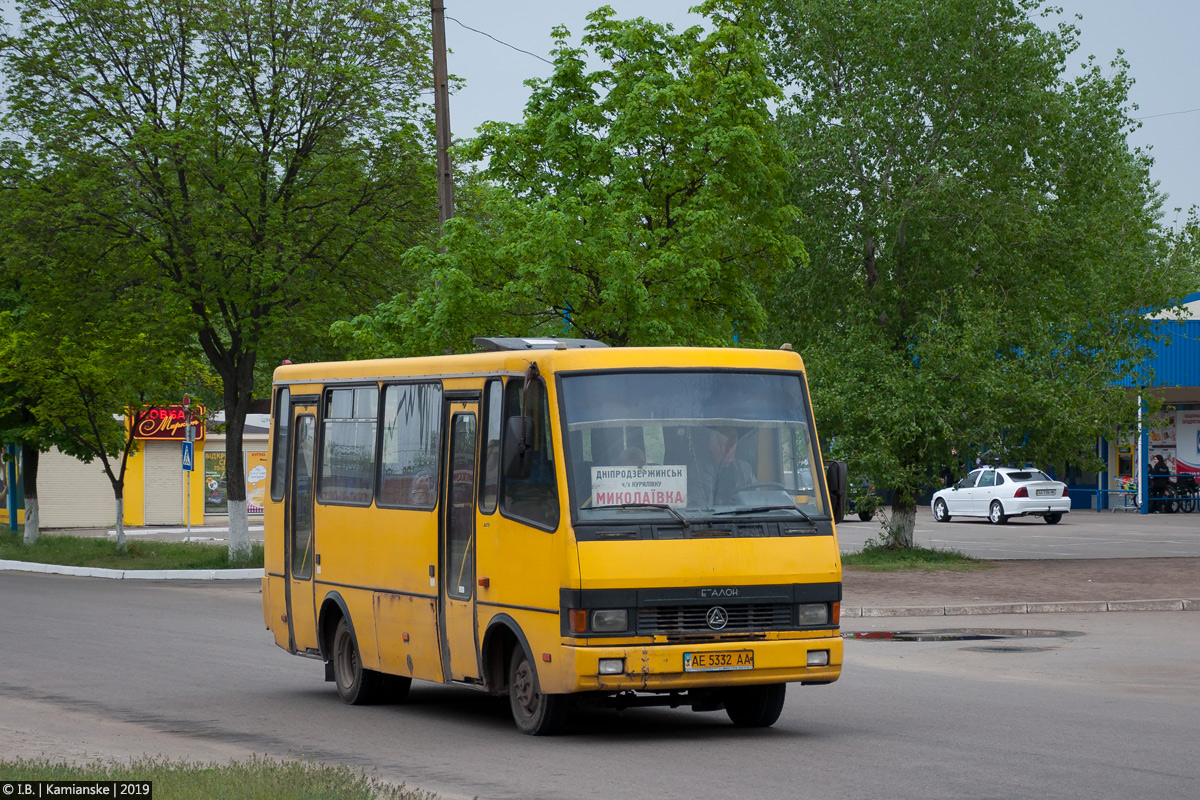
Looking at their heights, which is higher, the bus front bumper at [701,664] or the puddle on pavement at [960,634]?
the bus front bumper at [701,664]

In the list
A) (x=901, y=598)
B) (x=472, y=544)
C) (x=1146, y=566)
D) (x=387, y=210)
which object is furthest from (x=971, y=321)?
(x=472, y=544)

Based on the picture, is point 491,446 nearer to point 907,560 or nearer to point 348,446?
point 348,446

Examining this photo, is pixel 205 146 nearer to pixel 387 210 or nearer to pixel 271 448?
pixel 387 210

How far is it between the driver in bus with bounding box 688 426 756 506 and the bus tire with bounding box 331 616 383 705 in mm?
3808

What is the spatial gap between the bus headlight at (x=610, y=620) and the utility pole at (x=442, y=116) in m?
13.3

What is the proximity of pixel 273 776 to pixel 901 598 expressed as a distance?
16080 mm

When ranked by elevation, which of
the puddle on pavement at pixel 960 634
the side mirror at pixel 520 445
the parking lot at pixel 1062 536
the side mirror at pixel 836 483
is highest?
the side mirror at pixel 520 445

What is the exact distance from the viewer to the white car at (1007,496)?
160ft

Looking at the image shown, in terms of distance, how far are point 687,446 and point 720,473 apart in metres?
0.28

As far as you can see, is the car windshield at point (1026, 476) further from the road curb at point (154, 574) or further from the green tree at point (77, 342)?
the road curb at point (154, 574)

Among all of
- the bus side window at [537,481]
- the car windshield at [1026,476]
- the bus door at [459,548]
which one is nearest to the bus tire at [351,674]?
the bus door at [459,548]

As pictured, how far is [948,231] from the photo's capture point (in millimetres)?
29812

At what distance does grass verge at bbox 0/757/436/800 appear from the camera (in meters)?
7.76

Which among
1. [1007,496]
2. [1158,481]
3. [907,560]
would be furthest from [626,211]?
[1158,481]
